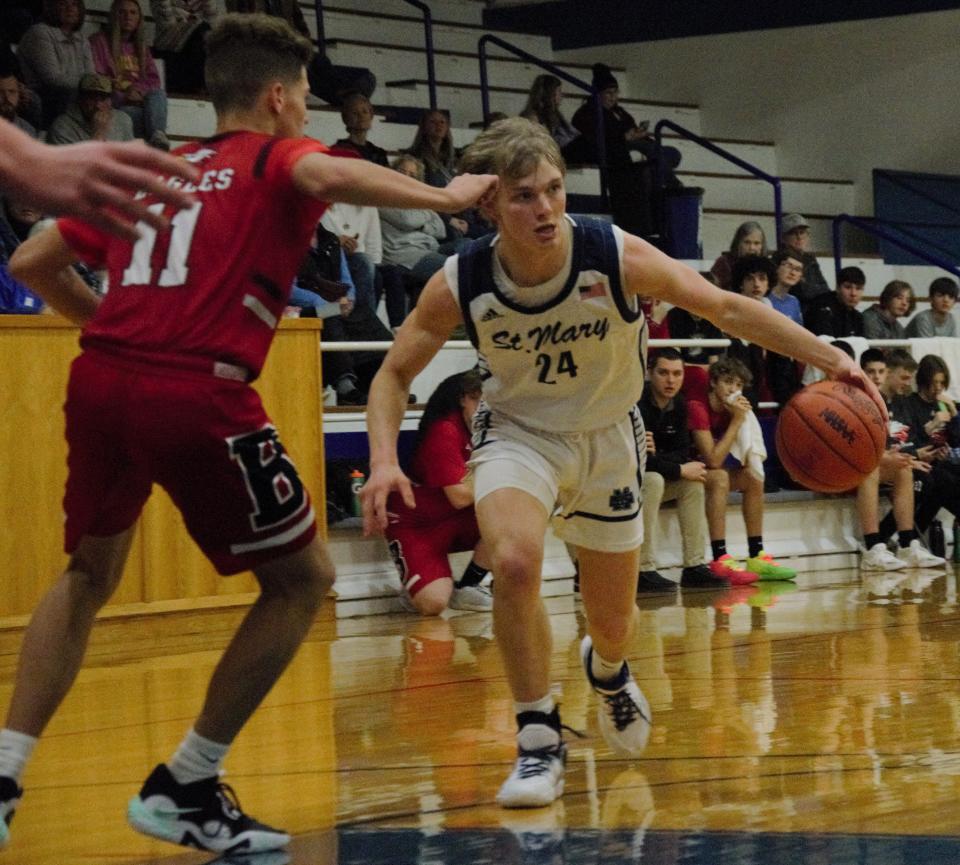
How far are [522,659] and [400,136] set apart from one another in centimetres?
898

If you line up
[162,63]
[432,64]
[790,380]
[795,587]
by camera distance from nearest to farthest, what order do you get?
1. [795,587]
2. [790,380]
3. [162,63]
4. [432,64]

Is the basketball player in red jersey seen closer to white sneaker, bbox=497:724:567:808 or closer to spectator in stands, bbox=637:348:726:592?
white sneaker, bbox=497:724:567:808

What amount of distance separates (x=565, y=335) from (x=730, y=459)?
18.6ft

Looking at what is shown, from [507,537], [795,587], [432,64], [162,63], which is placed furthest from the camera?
[432,64]

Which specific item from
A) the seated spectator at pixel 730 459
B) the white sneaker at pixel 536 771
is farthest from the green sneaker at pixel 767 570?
the white sneaker at pixel 536 771

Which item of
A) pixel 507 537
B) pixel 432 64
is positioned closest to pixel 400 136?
pixel 432 64

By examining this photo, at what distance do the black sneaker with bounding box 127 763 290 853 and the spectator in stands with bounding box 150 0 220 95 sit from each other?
28.2 ft

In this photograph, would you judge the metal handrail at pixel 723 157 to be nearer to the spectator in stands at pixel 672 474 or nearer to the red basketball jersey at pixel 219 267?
the spectator in stands at pixel 672 474

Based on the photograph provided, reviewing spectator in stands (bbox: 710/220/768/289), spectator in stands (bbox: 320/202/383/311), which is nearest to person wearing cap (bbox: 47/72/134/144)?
spectator in stands (bbox: 320/202/383/311)

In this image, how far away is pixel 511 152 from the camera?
386 centimetres

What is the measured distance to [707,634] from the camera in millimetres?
6750

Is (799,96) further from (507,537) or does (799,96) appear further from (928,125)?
(507,537)

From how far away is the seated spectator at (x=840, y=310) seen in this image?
10.9 m

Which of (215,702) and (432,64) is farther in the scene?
(432,64)
